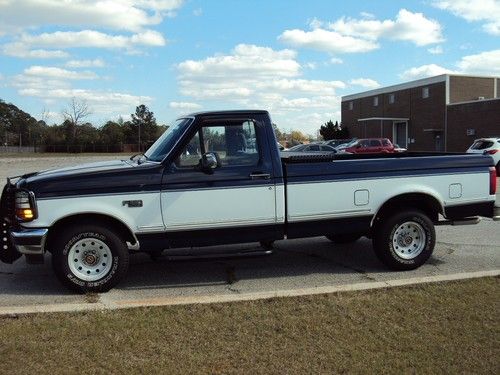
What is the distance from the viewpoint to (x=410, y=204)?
6.99 meters

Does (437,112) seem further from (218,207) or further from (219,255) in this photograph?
(218,207)

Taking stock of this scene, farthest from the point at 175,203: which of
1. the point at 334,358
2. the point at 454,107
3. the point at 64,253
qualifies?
the point at 454,107

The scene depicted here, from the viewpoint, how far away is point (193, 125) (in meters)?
6.21

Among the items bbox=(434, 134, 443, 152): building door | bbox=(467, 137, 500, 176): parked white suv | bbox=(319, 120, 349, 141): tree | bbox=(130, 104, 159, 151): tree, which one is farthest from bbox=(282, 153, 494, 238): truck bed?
bbox=(130, 104, 159, 151): tree

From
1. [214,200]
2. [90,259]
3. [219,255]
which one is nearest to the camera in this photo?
[90,259]

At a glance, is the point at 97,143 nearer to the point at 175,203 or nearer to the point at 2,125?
the point at 2,125

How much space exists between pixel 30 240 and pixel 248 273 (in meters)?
2.61

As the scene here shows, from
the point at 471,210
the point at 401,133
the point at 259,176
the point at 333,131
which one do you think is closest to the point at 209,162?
the point at 259,176

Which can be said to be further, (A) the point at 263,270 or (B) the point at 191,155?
(A) the point at 263,270

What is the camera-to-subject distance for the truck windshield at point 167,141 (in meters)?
6.27

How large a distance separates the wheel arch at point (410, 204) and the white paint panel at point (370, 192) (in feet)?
0.24

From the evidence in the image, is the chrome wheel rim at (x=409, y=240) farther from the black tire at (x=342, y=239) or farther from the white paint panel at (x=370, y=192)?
the black tire at (x=342, y=239)

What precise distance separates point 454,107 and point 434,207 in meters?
50.8

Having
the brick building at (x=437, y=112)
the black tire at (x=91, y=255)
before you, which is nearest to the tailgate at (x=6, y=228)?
the black tire at (x=91, y=255)
